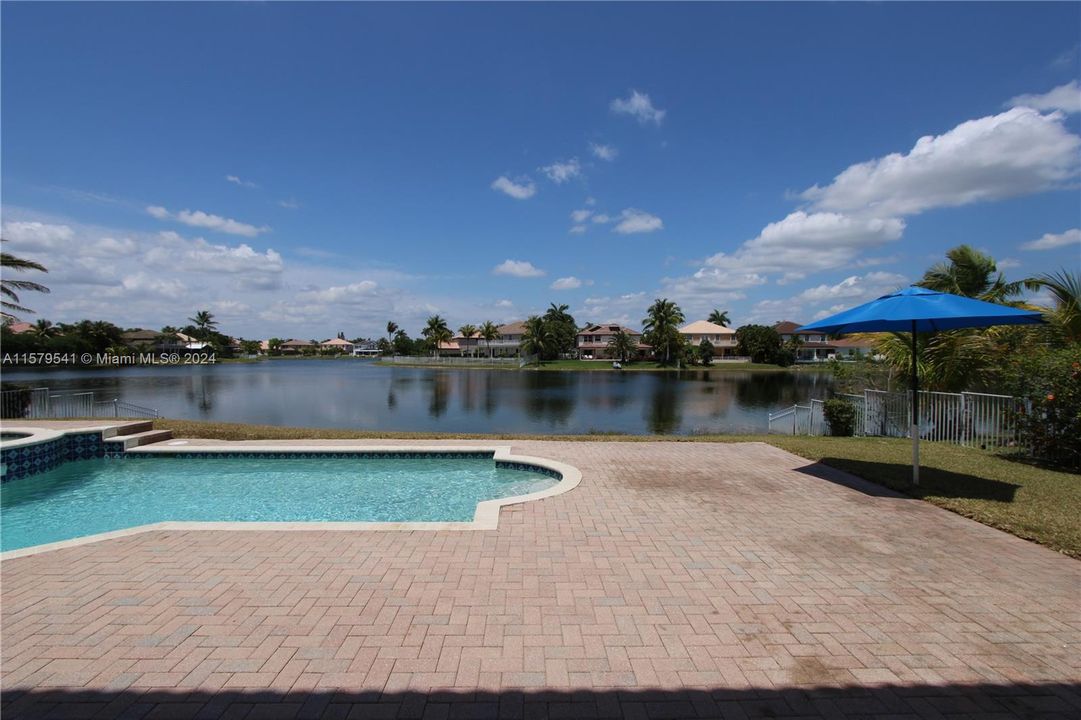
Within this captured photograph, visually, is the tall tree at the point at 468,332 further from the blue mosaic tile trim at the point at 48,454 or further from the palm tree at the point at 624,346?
the blue mosaic tile trim at the point at 48,454

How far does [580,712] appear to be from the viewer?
2.42m

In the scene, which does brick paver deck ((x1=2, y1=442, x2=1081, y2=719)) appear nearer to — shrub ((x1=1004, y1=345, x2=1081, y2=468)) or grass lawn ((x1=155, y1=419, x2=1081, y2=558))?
grass lawn ((x1=155, y1=419, x2=1081, y2=558))

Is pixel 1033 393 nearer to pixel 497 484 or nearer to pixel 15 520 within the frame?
pixel 497 484

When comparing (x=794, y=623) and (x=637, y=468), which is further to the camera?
(x=637, y=468)

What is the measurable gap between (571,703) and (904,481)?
21.5ft

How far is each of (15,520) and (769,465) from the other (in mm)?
11553

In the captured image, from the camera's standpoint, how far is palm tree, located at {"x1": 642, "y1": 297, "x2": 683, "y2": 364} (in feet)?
219

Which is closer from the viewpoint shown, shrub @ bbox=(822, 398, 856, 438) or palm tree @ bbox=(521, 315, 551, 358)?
shrub @ bbox=(822, 398, 856, 438)

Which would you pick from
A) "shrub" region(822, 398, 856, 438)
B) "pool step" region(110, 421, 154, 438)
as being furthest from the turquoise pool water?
"shrub" region(822, 398, 856, 438)

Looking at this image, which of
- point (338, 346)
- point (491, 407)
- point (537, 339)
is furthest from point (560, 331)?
point (338, 346)

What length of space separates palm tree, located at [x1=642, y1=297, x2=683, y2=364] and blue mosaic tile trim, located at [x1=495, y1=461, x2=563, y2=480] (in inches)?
2406

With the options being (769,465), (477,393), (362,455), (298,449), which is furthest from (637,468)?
(477,393)

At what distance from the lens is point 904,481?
22.0 ft

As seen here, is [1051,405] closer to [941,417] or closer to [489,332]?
[941,417]
